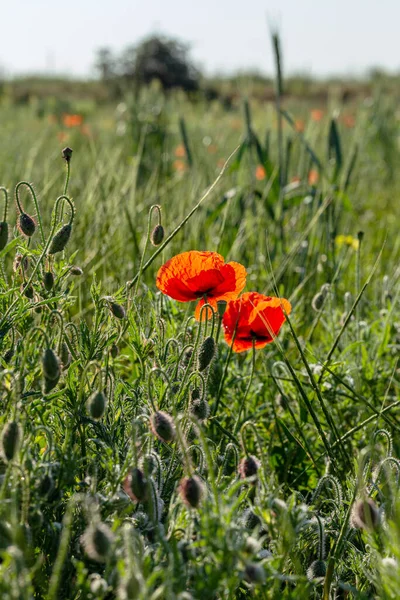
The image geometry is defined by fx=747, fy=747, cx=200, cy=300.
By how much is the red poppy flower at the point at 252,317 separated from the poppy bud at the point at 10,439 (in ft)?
1.88

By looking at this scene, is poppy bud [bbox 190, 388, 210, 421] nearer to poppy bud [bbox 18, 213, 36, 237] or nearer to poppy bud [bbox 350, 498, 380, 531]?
poppy bud [bbox 350, 498, 380, 531]

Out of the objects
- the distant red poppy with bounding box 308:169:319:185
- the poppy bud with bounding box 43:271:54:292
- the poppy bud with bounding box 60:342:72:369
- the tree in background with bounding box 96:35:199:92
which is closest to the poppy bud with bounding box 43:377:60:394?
the poppy bud with bounding box 60:342:72:369

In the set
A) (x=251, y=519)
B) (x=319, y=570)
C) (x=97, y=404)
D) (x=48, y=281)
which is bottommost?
(x=319, y=570)

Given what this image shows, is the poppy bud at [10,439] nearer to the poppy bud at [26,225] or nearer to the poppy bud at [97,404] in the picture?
the poppy bud at [97,404]

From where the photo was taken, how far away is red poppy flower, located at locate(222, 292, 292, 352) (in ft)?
4.80

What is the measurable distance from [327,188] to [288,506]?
182cm

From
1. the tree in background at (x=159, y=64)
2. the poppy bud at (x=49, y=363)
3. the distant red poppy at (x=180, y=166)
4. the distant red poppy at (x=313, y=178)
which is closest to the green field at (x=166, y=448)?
the poppy bud at (x=49, y=363)

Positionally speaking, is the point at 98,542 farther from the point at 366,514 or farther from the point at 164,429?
the point at 366,514

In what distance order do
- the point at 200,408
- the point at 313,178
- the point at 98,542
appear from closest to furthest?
the point at 98,542, the point at 200,408, the point at 313,178

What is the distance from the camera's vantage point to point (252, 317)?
146 cm

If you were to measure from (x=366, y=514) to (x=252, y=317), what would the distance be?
1.71ft

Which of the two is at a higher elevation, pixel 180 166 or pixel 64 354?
pixel 64 354

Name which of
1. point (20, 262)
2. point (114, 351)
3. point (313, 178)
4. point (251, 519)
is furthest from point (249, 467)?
point (313, 178)

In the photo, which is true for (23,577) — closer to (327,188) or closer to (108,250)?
(108,250)
